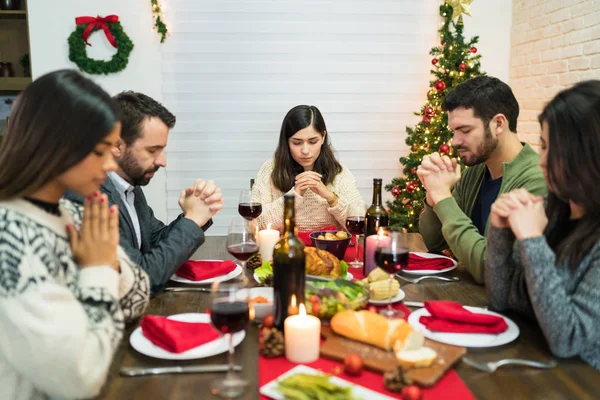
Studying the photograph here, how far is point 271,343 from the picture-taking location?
1.24 m

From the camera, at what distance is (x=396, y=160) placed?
4660 millimetres

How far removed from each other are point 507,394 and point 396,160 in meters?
3.68

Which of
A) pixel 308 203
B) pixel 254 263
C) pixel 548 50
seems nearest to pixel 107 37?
pixel 308 203

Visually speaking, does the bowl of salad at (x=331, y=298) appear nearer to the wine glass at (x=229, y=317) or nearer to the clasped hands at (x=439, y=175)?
the wine glass at (x=229, y=317)

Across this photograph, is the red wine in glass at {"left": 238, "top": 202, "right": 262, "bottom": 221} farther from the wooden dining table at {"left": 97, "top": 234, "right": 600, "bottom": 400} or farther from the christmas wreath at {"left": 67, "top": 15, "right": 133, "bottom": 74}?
the christmas wreath at {"left": 67, "top": 15, "right": 133, "bottom": 74}

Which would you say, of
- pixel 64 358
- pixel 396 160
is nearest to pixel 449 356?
pixel 64 358

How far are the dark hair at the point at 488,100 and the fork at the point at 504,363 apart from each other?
1.32 m

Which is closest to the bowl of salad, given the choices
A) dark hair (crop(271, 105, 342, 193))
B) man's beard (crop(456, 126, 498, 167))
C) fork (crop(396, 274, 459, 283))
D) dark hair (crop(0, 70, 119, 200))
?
fork (crop(396, 274, 459, 283))

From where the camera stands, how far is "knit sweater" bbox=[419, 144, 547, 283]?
1.80 meters

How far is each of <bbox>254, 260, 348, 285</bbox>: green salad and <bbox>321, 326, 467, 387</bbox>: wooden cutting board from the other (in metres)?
0.41

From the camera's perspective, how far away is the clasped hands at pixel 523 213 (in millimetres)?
1360

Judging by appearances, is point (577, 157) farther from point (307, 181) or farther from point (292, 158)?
point (292, 158)

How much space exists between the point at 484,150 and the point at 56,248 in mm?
1737

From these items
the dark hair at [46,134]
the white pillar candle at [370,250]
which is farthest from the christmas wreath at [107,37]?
the dark hair at [46,134]
